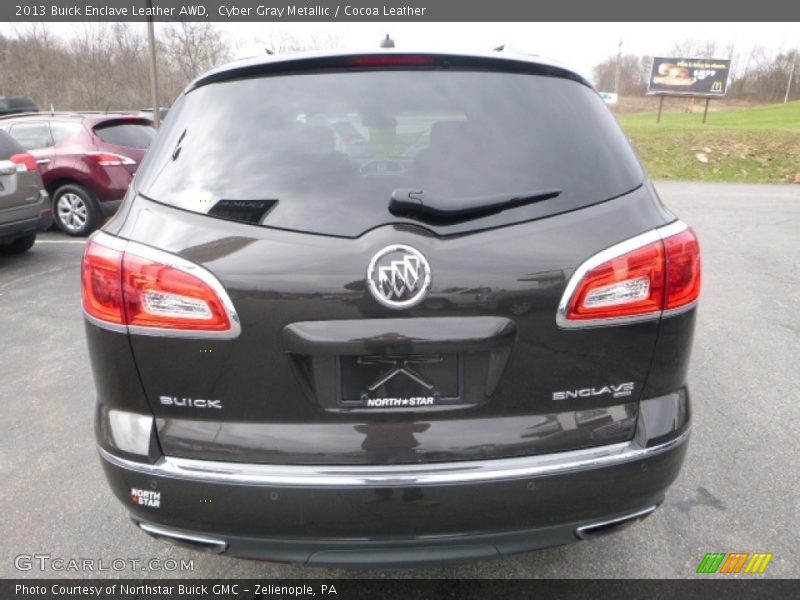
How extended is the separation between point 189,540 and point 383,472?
65 cm

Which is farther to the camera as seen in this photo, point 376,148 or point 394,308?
point 376,148

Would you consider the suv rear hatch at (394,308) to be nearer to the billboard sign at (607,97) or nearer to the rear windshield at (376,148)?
the rear windshield at (376,148)

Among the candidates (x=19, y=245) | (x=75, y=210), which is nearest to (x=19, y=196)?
(x=19, y=245)

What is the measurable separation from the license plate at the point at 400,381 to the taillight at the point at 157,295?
35 cm

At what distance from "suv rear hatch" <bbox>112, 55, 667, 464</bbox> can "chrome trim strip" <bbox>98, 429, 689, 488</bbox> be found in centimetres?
3

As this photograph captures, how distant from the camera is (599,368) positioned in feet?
5.67

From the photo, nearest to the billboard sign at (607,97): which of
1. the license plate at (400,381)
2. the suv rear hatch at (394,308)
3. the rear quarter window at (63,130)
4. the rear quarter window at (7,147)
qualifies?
the suv rear hatch at (394,308)

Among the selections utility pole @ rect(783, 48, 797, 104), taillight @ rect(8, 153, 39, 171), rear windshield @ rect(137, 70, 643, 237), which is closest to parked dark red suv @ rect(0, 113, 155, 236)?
taillight @ rect(8, 153, 39, 171)

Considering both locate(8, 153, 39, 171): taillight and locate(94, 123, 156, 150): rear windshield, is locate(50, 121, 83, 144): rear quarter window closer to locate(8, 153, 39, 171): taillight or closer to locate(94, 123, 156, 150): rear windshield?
locate(94, 123, 156, 150): rear windshield

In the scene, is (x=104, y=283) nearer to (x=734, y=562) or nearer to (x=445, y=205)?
(x=445, y=205)

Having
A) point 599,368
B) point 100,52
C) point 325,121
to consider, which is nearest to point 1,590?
point 325,121

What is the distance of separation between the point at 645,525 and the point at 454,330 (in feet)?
5.16

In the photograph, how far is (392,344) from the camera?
1631 millimetres

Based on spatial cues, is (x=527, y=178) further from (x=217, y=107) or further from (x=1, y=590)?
(x=1, y=590)
